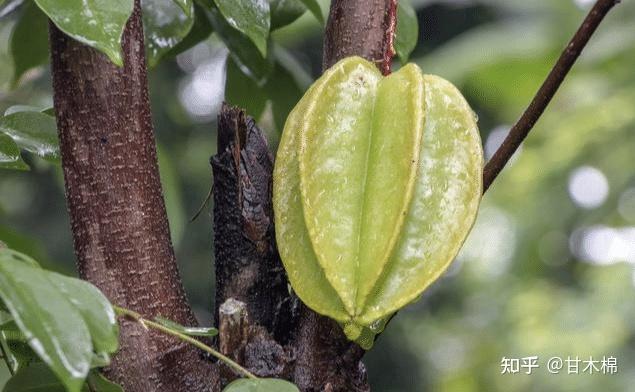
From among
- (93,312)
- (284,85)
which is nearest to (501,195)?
(284,85)

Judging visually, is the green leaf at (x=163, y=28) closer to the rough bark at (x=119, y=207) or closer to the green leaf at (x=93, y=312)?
the rough bark at (x=119, y=207)

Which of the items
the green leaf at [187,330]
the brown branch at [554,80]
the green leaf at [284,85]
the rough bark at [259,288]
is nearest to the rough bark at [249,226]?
the rough bark at [259,288]

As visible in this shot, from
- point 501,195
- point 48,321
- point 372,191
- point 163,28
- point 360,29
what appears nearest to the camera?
point 48,321

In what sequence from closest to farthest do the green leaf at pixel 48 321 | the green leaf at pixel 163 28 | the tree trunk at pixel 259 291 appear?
the green leaf at pixel 48 321, the tree trunk at pixel 259 291, the green leaf at pixel 163 28

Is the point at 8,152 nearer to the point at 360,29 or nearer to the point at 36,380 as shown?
the point at 36,380

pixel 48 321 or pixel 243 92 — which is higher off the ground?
pixel 48 321

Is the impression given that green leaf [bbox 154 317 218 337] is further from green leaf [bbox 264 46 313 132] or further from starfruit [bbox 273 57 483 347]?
green leaf [bbox 264 46 313 132]

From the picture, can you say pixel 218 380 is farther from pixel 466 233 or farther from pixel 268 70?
pixel 268 70

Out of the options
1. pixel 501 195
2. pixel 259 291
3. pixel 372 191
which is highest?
pixel 372 191

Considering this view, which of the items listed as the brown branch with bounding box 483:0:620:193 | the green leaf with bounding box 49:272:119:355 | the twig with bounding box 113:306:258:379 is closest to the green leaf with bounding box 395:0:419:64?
the brown branch with bounding box 483:0:620:193
